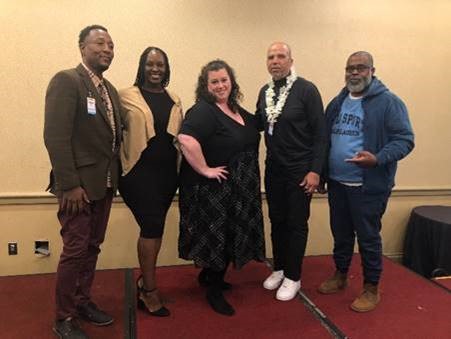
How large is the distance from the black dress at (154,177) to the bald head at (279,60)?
0.66 m

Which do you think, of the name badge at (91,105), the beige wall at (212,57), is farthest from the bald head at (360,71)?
the name badge at (91,105)

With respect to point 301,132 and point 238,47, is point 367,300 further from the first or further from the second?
point 238,47

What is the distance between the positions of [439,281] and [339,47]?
6.23 ft

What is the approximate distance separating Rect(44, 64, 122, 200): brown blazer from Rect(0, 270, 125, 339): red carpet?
2.56ft

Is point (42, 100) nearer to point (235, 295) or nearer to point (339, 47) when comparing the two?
point (235, 295)

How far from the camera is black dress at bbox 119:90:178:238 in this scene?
7.15 feet

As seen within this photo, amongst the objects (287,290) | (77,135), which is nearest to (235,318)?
(287,290)

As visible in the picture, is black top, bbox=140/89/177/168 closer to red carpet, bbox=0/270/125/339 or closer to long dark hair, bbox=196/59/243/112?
long dark hair, bbox=196/59/243/112

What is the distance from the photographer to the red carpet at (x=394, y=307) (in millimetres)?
2246

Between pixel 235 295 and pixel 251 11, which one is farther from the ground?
pixel 251 11

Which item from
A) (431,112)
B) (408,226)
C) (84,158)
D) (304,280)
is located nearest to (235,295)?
(304,280)

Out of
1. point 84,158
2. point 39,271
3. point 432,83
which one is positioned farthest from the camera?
point 432,83

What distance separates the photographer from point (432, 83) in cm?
351

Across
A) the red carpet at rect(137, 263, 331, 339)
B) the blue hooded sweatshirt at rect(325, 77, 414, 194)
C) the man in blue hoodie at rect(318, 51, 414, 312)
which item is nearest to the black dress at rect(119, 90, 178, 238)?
the red carpet at rect(137, 263, 331, 339)
